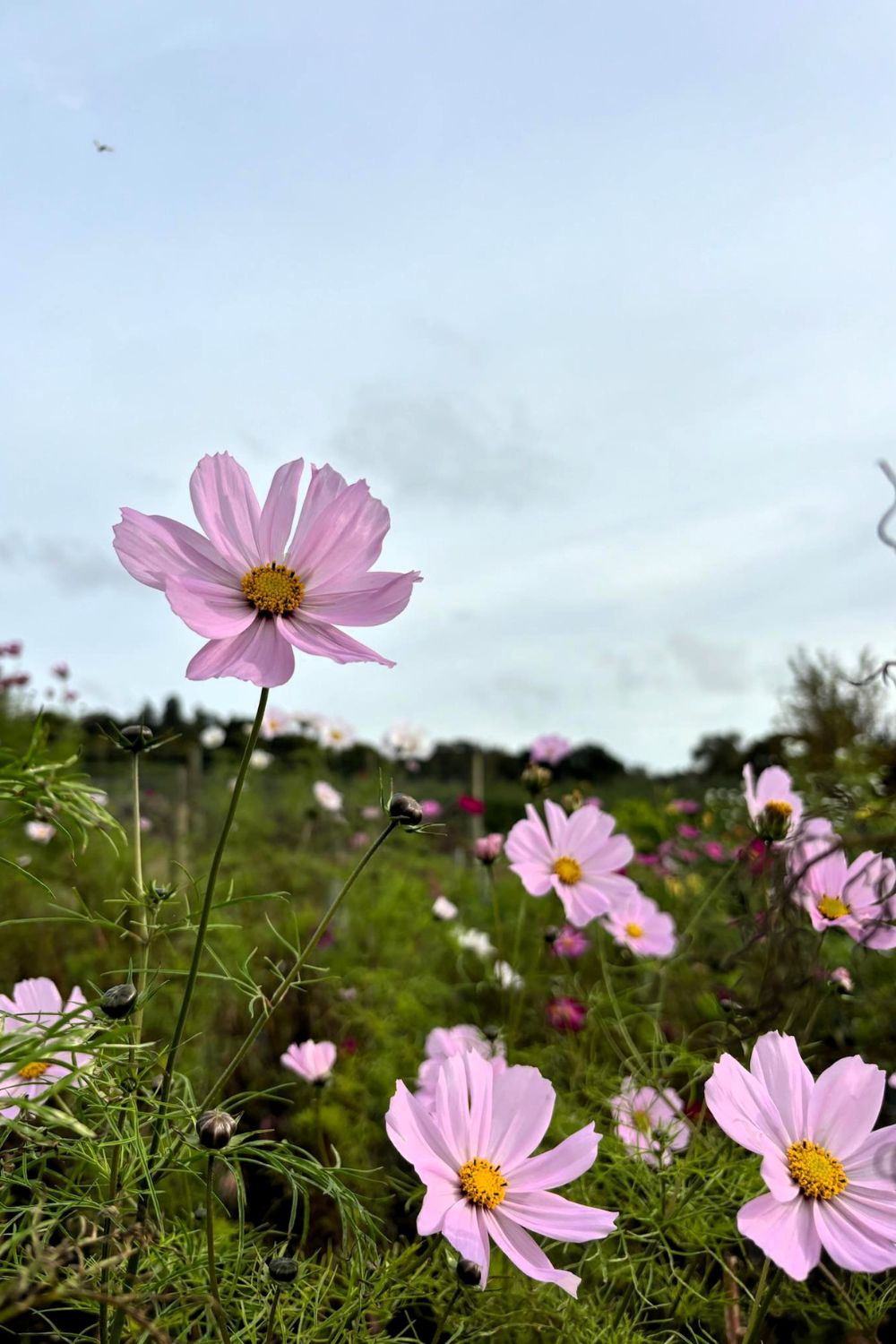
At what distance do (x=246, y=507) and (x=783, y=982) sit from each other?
24.2 inches

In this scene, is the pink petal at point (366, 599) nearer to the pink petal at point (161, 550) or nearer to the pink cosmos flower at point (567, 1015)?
the pink petal at point (161, 550)

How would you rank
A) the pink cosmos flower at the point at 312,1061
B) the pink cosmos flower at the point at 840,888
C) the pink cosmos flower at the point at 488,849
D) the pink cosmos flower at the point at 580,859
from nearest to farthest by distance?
the pink cosmos flower at the point at 840,888, the pink cosmos flower at the point at 312,1061, the pink cosmos flower at the point at 580,859, the pink cosmos flower at the point at 488,849

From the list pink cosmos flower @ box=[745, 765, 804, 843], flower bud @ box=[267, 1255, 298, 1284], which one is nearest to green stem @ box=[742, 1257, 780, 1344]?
flower bud @ box=[267, 1255, 298, 1284]

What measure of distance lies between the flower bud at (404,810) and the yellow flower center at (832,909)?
523mm

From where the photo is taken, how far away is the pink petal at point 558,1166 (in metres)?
0.79

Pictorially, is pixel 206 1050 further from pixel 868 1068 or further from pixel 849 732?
pixel 849 732

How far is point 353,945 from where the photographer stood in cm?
275

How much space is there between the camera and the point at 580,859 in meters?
1.54

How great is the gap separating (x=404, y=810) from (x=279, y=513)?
0.27 m

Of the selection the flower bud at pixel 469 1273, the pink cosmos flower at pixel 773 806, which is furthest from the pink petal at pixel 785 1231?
the pink cosmos flower at pixel 773 806

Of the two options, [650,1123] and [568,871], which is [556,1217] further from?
[568,871]

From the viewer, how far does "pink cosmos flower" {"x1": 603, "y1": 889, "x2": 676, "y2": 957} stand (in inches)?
67.8

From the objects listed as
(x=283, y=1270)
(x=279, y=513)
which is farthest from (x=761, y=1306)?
(x=279, y=513)

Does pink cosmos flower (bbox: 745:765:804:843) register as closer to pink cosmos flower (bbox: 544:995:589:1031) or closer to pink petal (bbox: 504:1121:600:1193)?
pink petal (bbox: 504:1121:600:1193)
